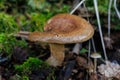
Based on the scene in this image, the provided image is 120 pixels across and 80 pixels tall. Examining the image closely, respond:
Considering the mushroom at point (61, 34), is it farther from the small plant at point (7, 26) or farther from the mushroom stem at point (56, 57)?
the small plant at point (7, 26)

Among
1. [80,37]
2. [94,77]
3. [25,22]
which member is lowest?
[94,77]

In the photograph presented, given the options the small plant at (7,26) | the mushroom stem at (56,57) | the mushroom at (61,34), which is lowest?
the mushroom stem at (56,57)

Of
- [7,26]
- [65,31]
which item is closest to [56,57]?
[65,31]

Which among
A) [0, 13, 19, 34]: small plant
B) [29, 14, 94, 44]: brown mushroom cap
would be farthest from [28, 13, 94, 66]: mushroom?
[0, 13, 19, 34]: small plant

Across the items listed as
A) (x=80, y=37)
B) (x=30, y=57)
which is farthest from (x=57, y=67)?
(x=80, y=37)

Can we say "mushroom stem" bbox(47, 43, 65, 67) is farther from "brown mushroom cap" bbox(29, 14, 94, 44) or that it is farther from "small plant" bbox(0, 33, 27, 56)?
"small plant" bbox(0, 33, 27, 56)

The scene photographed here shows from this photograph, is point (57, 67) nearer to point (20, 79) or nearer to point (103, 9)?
point (20, 79)

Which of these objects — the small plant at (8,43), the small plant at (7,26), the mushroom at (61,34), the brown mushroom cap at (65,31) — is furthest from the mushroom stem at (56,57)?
the small plant at (7,26)

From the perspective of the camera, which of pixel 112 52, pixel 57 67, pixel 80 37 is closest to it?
pixel 80 37
